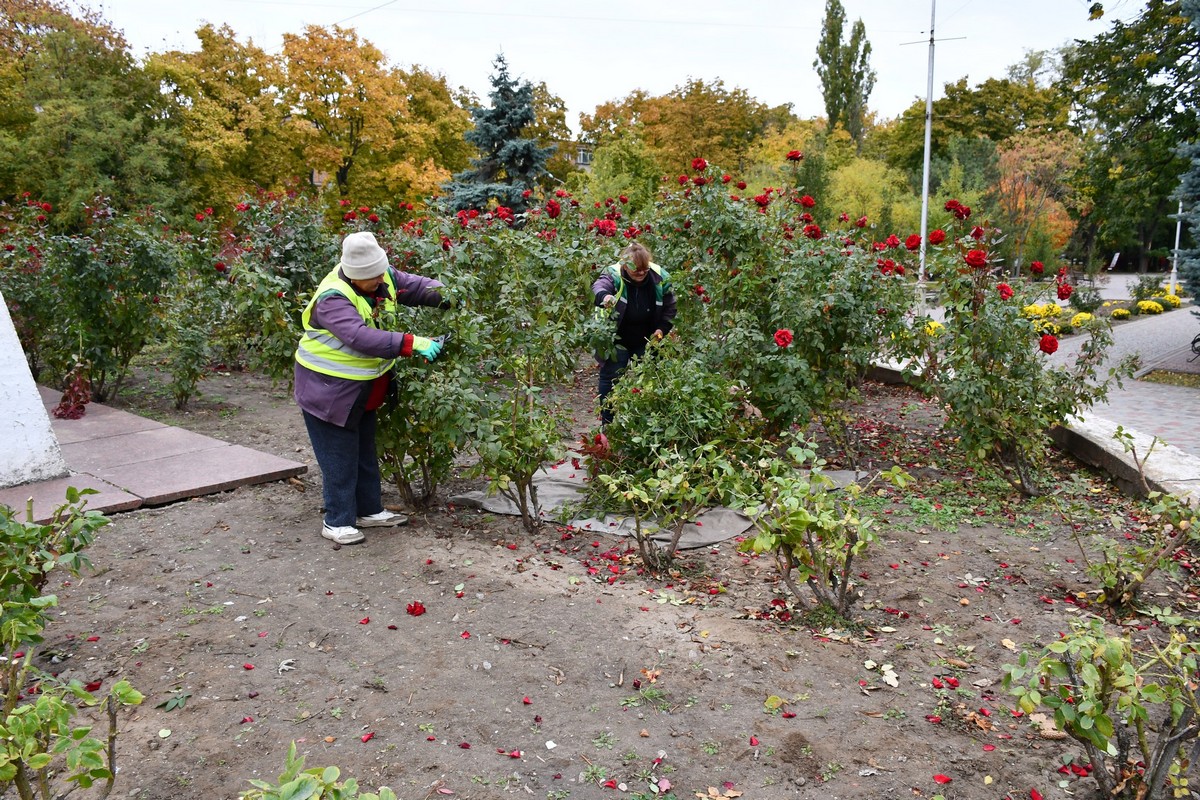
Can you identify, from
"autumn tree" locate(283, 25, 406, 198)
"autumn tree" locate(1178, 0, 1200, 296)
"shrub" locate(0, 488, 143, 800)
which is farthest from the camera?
"autumn tree" locate(283, 25, 406, 198)

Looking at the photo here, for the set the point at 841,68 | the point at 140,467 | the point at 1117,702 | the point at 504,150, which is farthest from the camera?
the point at 841,68

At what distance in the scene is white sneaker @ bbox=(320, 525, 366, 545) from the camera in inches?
170

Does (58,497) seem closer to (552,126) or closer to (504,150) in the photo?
(504,150)

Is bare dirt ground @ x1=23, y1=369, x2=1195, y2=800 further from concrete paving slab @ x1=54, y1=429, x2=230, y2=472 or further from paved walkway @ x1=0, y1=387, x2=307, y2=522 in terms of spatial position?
concrete paving slab @ x1=54, y1=429, x2=230, y2=472

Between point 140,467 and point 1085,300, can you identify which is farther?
point 1085,300

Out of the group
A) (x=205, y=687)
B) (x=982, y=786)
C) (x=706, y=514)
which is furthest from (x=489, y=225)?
(x=982, y=786)

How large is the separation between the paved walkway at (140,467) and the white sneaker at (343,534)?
1.09 meters

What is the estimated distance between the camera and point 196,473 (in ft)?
17.1

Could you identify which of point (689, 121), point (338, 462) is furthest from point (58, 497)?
point (689, 121)

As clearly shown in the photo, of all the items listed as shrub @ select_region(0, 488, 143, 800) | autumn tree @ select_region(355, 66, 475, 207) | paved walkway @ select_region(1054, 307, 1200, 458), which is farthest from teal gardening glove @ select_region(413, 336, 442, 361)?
autumn tree @ select_region(355, 66, 475, 207)

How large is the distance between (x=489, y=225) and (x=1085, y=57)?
11558 mm

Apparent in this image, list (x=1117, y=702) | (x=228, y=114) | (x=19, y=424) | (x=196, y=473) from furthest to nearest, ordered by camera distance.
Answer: (x=228, y=114)
(x=196, y=473)
(x=19, y=424)
(x=1117, y=702)

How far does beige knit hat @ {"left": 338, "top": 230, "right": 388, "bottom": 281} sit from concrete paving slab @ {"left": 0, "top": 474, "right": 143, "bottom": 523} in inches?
71.7

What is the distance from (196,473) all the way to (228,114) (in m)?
22.9
